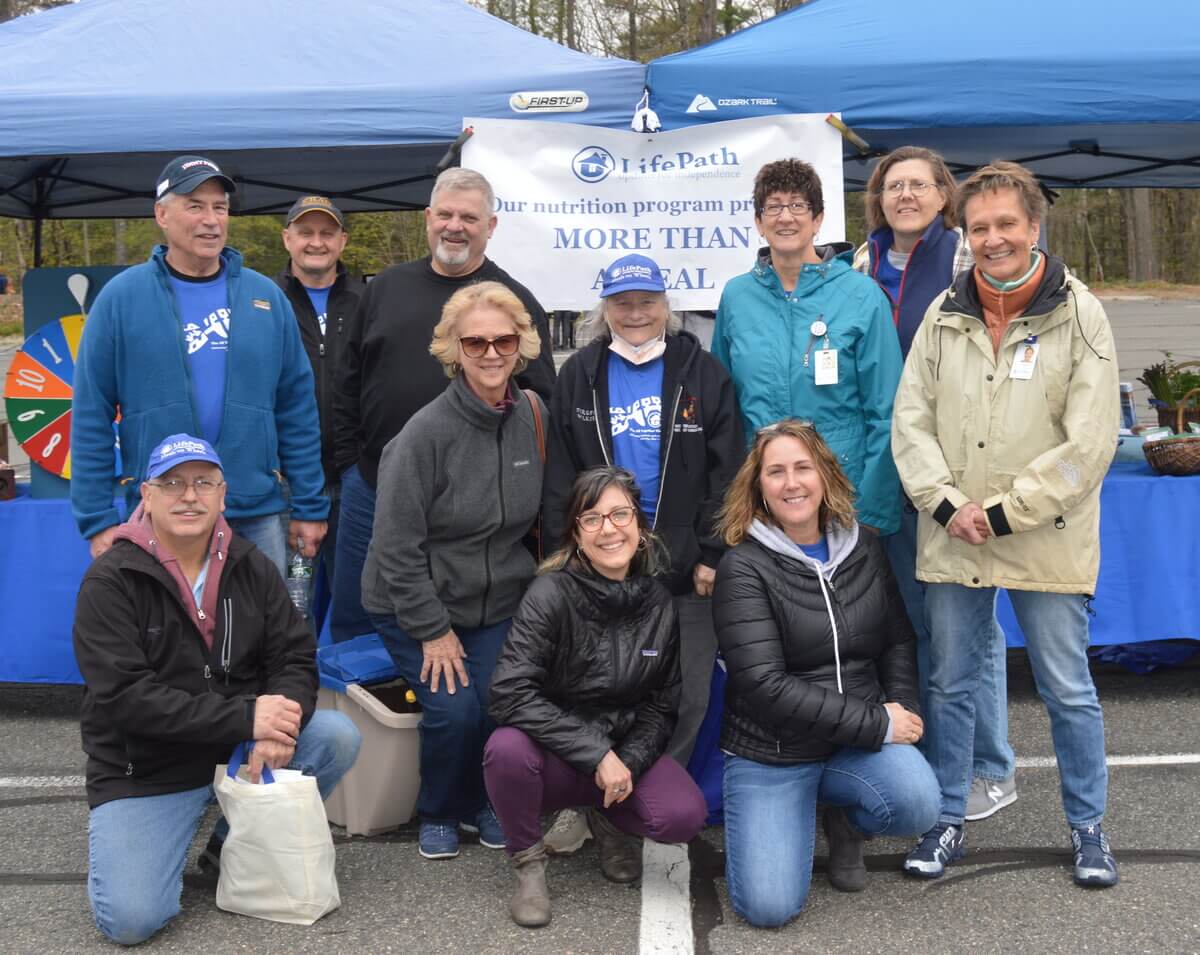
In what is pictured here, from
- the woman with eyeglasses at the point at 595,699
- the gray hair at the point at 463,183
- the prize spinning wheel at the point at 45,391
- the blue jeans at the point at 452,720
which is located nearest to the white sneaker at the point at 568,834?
the woman with eyeglasses at the point at 595,699

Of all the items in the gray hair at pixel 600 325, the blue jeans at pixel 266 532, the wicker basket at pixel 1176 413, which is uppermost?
the gray hair at pixel 600 325

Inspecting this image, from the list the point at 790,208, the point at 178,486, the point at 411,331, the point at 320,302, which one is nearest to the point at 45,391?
the point at 320,302

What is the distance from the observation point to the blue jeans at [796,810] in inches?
112

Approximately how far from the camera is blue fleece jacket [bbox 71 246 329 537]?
3361mm

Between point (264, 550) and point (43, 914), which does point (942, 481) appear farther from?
point (43, 914)

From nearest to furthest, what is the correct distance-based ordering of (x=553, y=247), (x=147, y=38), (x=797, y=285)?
(x=797, y=285)
(x=553, y=247)
(x=147, y=38)

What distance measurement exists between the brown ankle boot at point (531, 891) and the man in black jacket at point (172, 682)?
582 millimetres

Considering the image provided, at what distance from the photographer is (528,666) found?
9.80 feet

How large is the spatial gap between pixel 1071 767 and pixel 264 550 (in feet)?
7.51

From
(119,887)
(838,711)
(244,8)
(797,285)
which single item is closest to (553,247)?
(797,285)

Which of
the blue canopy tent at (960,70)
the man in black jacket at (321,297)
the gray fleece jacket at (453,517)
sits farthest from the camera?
the blue canopy tent at (960,70)

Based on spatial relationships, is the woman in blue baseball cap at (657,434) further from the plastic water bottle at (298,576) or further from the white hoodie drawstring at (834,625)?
the plastic water bottle at (298,576)

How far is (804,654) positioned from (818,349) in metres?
0.85

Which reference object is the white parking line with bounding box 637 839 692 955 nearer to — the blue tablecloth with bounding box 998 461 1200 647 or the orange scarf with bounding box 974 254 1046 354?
the orange scarf with bounding box 974 254 1046 354
